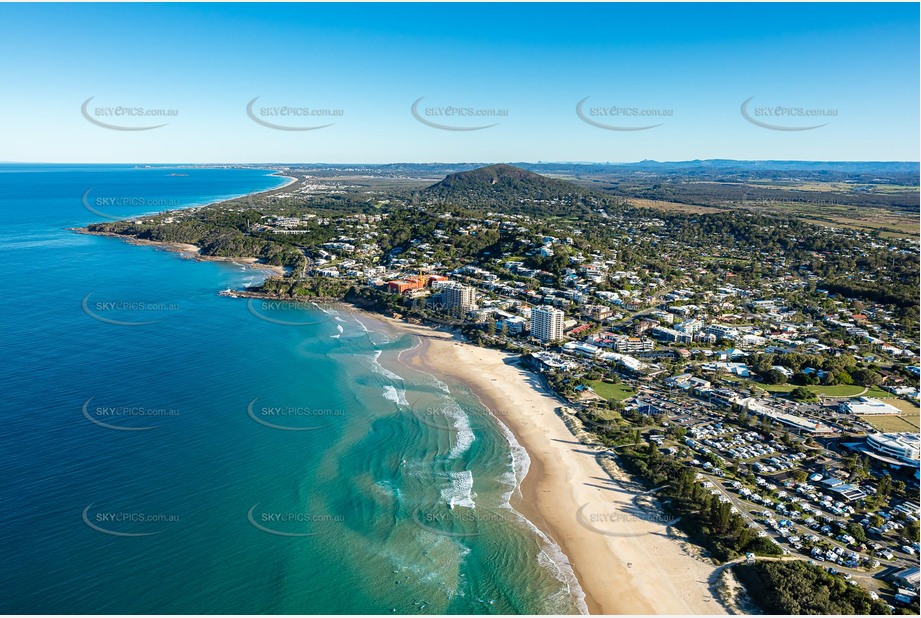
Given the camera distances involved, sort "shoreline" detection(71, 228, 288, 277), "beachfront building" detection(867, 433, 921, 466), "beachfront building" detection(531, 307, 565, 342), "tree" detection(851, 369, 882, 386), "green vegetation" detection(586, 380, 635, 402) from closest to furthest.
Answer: "beachfront building" detection(867, 433, 921, 466), "green vegetation" detection(586, 380, 635, 402), "tree" detection(851, 369, 882, 386), "beachfront building" detection(531, 307, 565, 342), "shoreline" detection(71, 228, 288, 277)

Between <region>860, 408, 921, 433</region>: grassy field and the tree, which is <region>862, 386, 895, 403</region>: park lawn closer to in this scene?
the tree

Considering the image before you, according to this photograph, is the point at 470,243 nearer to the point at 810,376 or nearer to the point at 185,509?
the point at 810,376

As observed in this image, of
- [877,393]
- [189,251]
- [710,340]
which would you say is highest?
[189,251]

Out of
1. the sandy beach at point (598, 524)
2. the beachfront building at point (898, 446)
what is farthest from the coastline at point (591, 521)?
the beachfront building at point (898, 446)

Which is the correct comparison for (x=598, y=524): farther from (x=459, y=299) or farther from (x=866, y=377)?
(x=459, y=299)

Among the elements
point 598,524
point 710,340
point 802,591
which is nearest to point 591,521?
point 598,524

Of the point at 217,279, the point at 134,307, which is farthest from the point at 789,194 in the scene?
the point at 134,307

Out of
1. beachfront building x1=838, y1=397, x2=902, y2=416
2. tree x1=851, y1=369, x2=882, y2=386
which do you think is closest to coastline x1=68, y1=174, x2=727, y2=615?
beachfront building x1=838, y1=397, x2=902, y2=416
